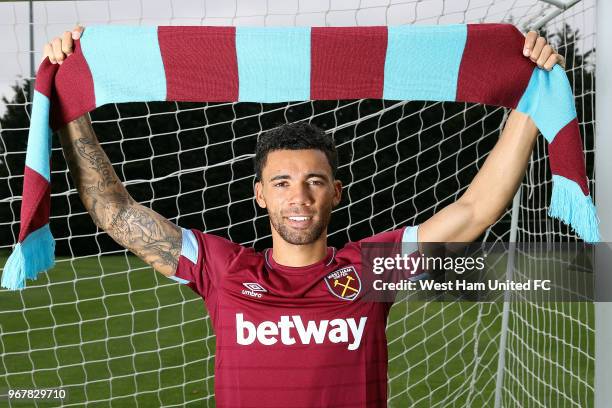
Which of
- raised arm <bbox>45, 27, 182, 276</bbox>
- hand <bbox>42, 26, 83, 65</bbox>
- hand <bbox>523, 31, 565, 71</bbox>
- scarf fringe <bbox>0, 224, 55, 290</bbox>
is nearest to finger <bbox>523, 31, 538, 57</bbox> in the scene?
hand <bbox>523, 31, 565, 71</bbox>

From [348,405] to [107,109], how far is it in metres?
6.60

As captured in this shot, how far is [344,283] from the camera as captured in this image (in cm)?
198

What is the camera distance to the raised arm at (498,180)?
6.18ft

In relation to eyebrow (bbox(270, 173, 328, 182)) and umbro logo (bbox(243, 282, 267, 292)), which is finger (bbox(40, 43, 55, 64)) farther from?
umbro logo (bbox(243, 282, 267, 292))

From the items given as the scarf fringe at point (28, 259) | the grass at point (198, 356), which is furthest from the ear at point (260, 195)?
the grass at point (198, 356)

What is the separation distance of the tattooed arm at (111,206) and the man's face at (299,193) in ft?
0.98

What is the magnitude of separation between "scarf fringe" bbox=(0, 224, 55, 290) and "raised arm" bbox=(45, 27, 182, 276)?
0.14 meters

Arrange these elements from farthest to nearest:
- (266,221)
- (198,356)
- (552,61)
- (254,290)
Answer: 1. (266,221)
2. (198,356)
3. (254,290)
4. (552,61)

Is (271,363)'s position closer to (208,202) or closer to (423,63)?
(423,63)

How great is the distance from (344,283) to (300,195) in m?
0.27

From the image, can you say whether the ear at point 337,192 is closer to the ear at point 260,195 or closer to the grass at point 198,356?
the ear at point 260,195

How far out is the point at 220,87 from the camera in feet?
6.40

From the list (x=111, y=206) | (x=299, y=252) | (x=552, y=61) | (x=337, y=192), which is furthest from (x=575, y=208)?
(x=111, y=206)

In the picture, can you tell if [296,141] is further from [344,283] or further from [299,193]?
[344,283]
